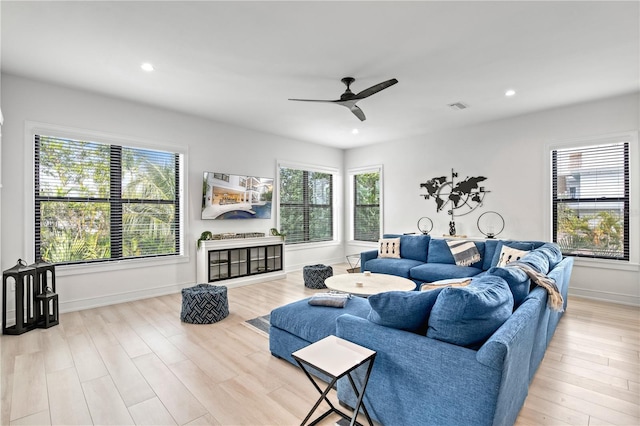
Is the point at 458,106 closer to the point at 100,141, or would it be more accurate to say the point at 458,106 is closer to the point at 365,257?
the point at 365,257

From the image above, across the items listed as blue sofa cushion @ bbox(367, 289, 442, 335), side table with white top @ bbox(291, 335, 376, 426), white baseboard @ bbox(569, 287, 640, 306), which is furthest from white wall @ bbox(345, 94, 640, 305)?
side table with white top @ bbox(291, 335, 376, 426)

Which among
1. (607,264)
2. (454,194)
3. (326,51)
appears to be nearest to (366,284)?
(326,51)

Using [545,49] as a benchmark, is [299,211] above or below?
below

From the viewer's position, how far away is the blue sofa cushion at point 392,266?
4836mm

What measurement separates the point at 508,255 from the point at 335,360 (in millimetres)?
3438

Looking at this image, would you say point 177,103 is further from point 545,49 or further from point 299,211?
point 545,49

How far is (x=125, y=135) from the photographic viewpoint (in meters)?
4.45

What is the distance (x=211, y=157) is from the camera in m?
5.37

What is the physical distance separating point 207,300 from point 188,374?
1136 millimetres

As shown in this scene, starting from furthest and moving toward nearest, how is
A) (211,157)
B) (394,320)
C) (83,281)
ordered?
(211,157) → (83,281) → (394,320)

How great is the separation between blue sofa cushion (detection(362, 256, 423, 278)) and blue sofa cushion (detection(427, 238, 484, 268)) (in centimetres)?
23

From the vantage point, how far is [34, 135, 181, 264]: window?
13.0 ft

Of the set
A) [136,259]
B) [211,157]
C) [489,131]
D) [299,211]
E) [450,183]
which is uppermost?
[489,131]

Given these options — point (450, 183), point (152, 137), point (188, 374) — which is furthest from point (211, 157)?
point (450, 183)
